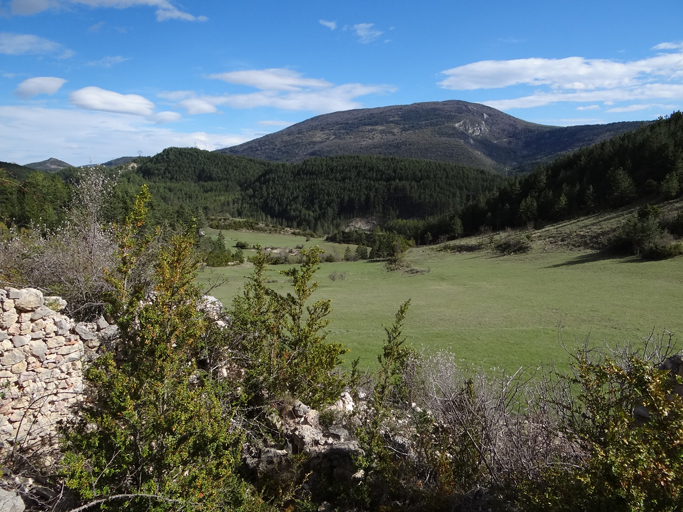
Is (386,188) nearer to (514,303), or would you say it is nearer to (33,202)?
(33,202)

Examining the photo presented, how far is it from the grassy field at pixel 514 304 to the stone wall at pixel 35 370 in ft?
14.6

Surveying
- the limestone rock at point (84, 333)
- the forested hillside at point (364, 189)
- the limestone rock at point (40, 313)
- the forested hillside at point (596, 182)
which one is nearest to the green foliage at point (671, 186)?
the forested hillside at point (596, 182)

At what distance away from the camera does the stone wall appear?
662 centimetres

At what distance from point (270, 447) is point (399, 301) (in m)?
20.0

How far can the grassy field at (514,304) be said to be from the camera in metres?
15.7

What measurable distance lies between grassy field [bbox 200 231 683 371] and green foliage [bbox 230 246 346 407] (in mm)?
2814

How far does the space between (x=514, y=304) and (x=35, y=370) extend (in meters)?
23.0

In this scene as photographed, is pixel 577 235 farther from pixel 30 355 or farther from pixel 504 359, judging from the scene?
pixel 30 355

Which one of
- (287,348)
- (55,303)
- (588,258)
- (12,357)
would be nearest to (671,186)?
(588,258)

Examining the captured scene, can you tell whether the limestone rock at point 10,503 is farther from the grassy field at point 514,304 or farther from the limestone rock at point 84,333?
the grassy field at point 514,304

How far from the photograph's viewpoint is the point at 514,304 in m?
23.5

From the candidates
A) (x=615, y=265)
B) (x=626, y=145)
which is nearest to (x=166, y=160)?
(x=626, y=145)

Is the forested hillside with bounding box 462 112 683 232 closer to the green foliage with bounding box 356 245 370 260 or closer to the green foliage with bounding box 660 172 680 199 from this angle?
the green foliage with bounding box 660 172 680 199

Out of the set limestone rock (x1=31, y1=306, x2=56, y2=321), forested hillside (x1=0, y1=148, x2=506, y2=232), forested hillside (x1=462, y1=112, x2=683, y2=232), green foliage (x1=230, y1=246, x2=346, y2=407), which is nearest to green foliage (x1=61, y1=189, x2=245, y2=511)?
limestone rock (x1=31, y1=306, x2=56, y2=321)
